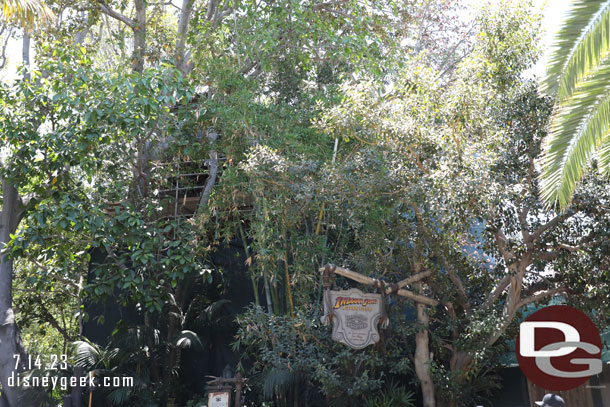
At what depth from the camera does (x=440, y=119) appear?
9.36 meters

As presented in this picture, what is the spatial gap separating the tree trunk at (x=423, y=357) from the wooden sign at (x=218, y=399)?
339 cm

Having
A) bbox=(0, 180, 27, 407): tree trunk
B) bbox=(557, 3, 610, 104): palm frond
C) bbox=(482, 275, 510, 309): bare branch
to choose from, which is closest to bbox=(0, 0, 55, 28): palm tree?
bbox=(0, 180, 27, 407): tree trunk

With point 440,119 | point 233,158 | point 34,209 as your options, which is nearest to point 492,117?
point 440,119

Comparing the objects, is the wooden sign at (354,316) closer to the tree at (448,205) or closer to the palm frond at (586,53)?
the tree at (448,205)

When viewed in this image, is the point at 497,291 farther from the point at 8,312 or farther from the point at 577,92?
the point at 8,312

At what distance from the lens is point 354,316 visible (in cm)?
938

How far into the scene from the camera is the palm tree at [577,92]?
5637mm

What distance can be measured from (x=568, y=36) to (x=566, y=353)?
219 inches

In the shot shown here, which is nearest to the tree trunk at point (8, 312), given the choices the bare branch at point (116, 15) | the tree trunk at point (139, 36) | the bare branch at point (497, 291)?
the tree trunk at point (139, 36)

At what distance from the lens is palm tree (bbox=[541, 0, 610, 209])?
18.5 ft

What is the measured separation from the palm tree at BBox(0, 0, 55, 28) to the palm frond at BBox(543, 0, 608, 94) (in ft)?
25.1
